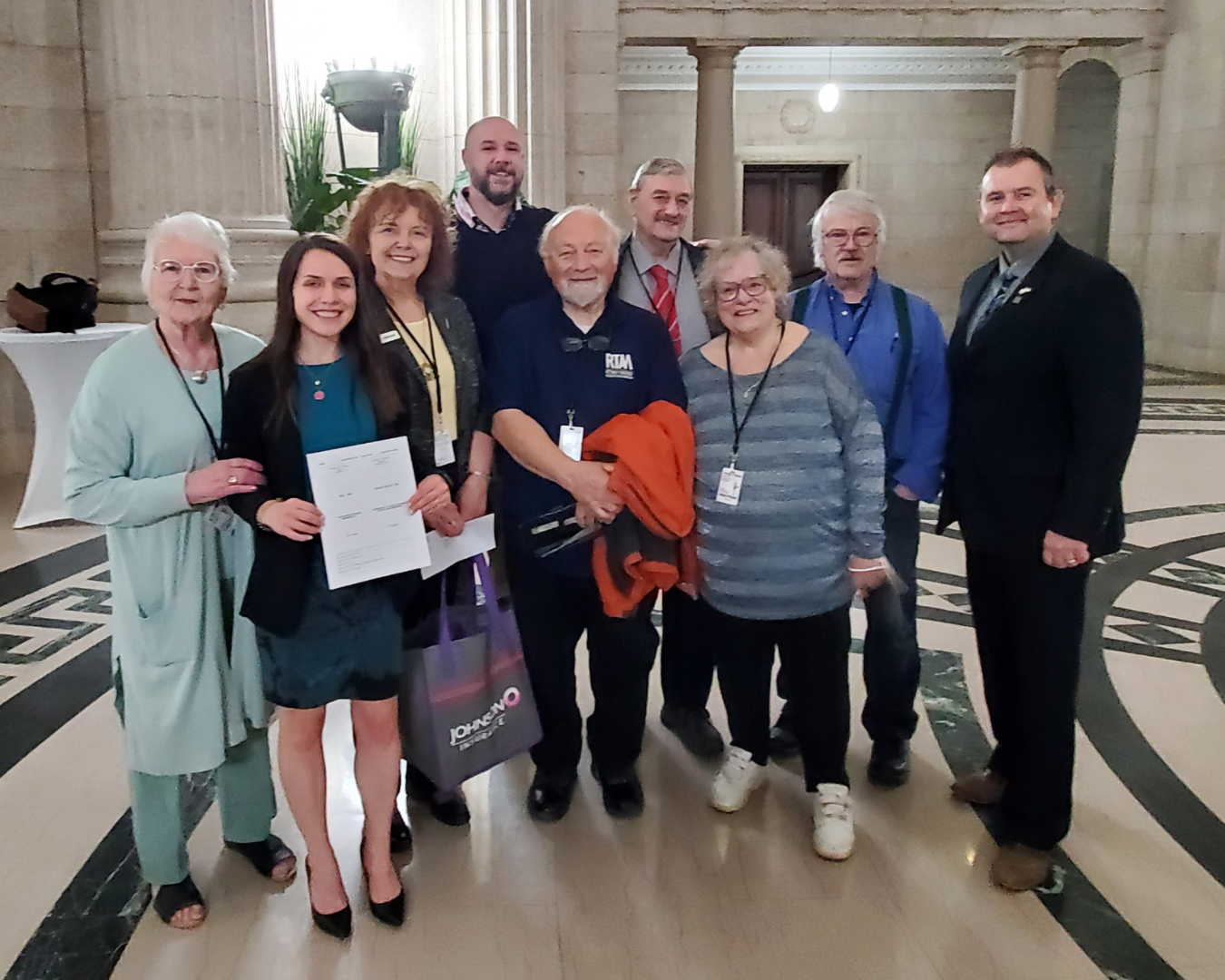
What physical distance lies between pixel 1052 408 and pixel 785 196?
14887 mm

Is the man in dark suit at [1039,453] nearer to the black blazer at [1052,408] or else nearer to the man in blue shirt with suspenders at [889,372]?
the black blazer at [1052,408]

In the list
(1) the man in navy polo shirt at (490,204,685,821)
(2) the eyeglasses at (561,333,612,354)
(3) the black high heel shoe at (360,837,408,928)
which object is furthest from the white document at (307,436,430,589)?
(3) the black high heel shoe at (360,837,408,928)

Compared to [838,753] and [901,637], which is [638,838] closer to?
[838,753]

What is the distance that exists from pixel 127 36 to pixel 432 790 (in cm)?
522

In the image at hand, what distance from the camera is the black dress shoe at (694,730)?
3.28 metres

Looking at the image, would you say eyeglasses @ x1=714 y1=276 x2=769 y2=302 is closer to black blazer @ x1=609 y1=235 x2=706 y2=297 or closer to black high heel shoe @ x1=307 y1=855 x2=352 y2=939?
black blazer @ x1=609 y1=235 x2=706 y2=297

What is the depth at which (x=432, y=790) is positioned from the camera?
296 cm

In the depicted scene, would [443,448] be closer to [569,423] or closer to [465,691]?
[569,423]

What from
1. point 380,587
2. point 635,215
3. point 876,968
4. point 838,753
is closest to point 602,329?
point 635,215

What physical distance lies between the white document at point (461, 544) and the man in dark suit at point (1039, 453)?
4.03 feet

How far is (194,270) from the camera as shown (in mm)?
2223

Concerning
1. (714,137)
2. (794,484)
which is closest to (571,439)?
(794,484)

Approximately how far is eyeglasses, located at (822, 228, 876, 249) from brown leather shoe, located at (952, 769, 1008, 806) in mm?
1567

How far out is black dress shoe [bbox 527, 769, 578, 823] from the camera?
114 inches
